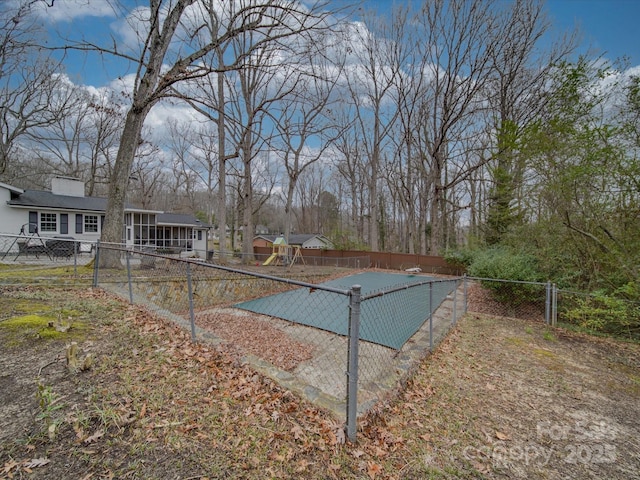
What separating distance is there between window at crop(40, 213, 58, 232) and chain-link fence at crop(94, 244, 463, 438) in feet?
36.2

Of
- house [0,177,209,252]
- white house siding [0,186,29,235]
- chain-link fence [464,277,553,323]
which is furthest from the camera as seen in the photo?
house [0,177,209,252]

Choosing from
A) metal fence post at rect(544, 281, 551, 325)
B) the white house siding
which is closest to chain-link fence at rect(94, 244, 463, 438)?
metal fence post at rect(544, 281, 551, 325)

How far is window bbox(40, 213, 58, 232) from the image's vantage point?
45.9 feet

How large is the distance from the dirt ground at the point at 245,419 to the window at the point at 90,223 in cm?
1457

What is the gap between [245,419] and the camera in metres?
2.08

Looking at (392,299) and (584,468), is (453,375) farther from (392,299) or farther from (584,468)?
(584,468)

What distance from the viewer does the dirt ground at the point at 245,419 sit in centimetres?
168

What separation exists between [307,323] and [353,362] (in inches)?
172

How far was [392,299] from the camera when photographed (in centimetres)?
381

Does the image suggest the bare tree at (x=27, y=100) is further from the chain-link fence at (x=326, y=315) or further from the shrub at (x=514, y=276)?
the shrub at (x=514, y=276)

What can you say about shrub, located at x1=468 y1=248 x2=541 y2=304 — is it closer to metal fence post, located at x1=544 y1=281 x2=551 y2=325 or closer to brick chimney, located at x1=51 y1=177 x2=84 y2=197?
metal fence post, located at x1=544 y1=281 x2=551 y2=325

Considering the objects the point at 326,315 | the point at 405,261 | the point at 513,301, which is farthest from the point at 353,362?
the point at 405,261

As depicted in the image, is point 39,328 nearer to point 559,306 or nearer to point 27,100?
point 559,306

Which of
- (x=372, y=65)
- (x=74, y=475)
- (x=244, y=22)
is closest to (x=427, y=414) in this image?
(x=74, y=475)
